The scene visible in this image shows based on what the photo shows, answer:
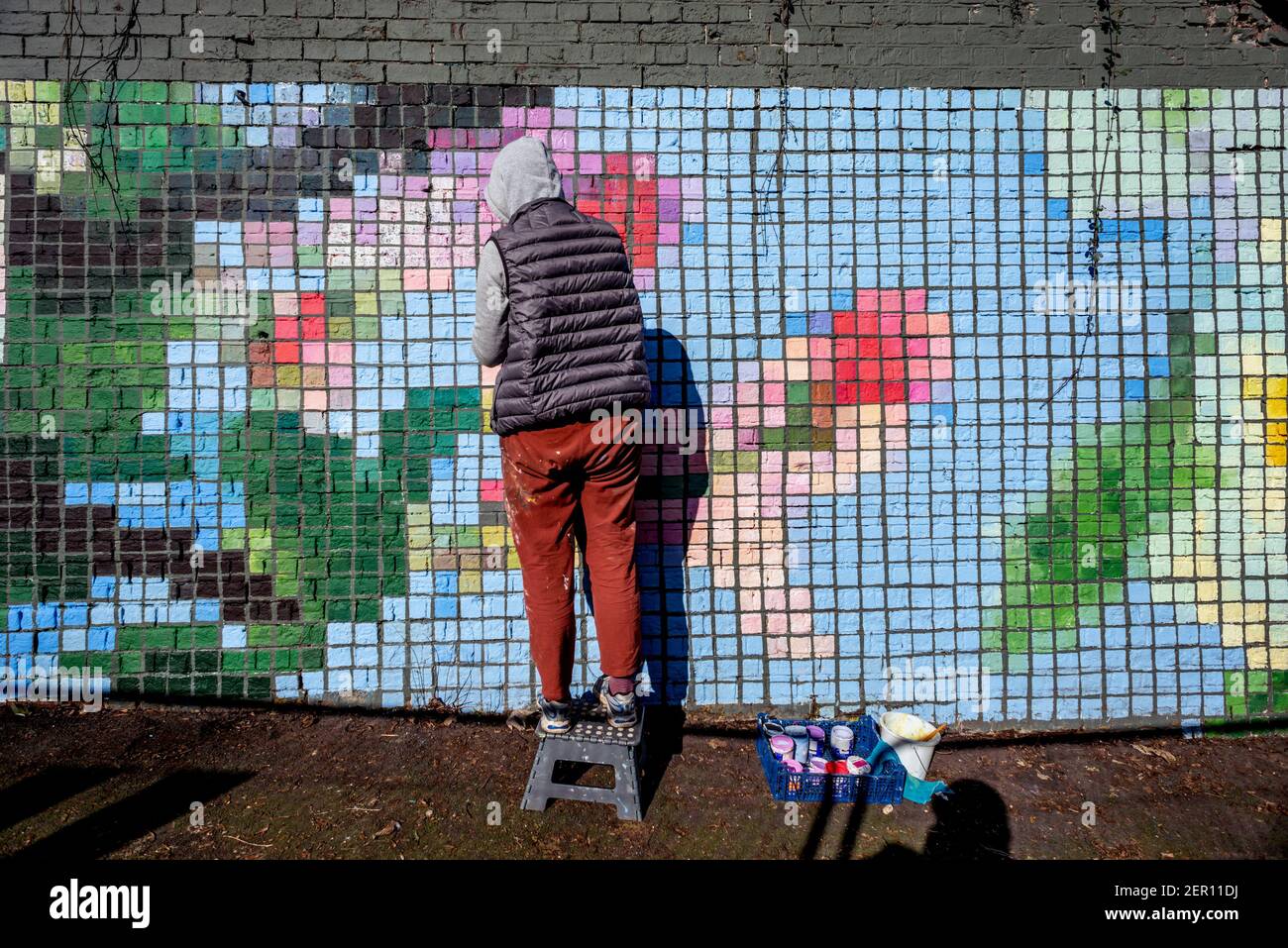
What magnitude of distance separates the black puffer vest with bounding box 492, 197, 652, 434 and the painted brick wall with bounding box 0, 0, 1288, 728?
83 centimetres

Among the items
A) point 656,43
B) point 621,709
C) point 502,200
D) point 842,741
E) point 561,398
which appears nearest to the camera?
point 561,398

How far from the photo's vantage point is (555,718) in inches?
125

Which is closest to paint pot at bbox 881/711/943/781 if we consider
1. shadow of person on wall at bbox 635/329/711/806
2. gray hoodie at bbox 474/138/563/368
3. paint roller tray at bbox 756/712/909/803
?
paint roller tray at bbox 756/712/909/803

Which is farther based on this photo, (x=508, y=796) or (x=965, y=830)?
(x=508, y=796)

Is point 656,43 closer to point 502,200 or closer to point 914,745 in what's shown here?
point 502,200

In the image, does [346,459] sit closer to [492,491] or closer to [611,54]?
[492,491]

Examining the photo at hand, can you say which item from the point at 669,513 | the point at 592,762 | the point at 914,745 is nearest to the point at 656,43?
the point at 669,513

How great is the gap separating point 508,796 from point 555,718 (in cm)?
40

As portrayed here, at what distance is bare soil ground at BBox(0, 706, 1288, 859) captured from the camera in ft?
9.70

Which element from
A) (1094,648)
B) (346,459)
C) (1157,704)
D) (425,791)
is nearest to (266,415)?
(346,459)

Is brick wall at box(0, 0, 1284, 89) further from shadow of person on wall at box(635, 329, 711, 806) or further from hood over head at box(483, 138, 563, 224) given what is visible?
shadow of person on wall at box(635, 329, 711, 806)

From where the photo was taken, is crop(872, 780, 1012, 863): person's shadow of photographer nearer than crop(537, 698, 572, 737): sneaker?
Yes

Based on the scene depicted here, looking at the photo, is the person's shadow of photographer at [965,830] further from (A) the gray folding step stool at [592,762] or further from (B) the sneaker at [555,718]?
(B) the sneaker at [555,718]
